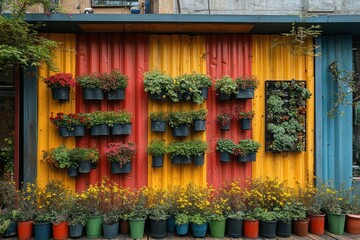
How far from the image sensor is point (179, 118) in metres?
5.38

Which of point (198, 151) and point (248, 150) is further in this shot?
point (248, 150)

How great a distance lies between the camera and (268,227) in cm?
509

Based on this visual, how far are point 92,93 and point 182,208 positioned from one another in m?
2.53

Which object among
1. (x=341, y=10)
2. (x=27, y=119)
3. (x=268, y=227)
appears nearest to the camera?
(x=268, y=227)

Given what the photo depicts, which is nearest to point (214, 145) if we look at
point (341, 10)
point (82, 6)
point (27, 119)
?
point (27, 119)

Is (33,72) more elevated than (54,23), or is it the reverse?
(54,23)

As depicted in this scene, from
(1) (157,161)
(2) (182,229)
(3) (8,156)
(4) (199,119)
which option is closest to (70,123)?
(3) (8,156)

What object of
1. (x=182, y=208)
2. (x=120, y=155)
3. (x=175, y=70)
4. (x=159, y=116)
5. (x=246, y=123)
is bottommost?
(x=182, y=208)

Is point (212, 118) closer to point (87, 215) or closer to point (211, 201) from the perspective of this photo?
point (211, 201)

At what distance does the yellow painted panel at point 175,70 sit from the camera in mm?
5684

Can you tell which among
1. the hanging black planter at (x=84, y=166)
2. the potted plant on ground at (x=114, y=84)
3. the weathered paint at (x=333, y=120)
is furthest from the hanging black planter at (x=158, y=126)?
the weathered paint at (x=333, y=120)

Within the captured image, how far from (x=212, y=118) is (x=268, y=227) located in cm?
212

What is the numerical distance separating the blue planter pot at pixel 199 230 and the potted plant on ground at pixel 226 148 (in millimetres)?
1223

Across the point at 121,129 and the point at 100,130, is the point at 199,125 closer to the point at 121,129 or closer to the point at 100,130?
the point at 121,129
